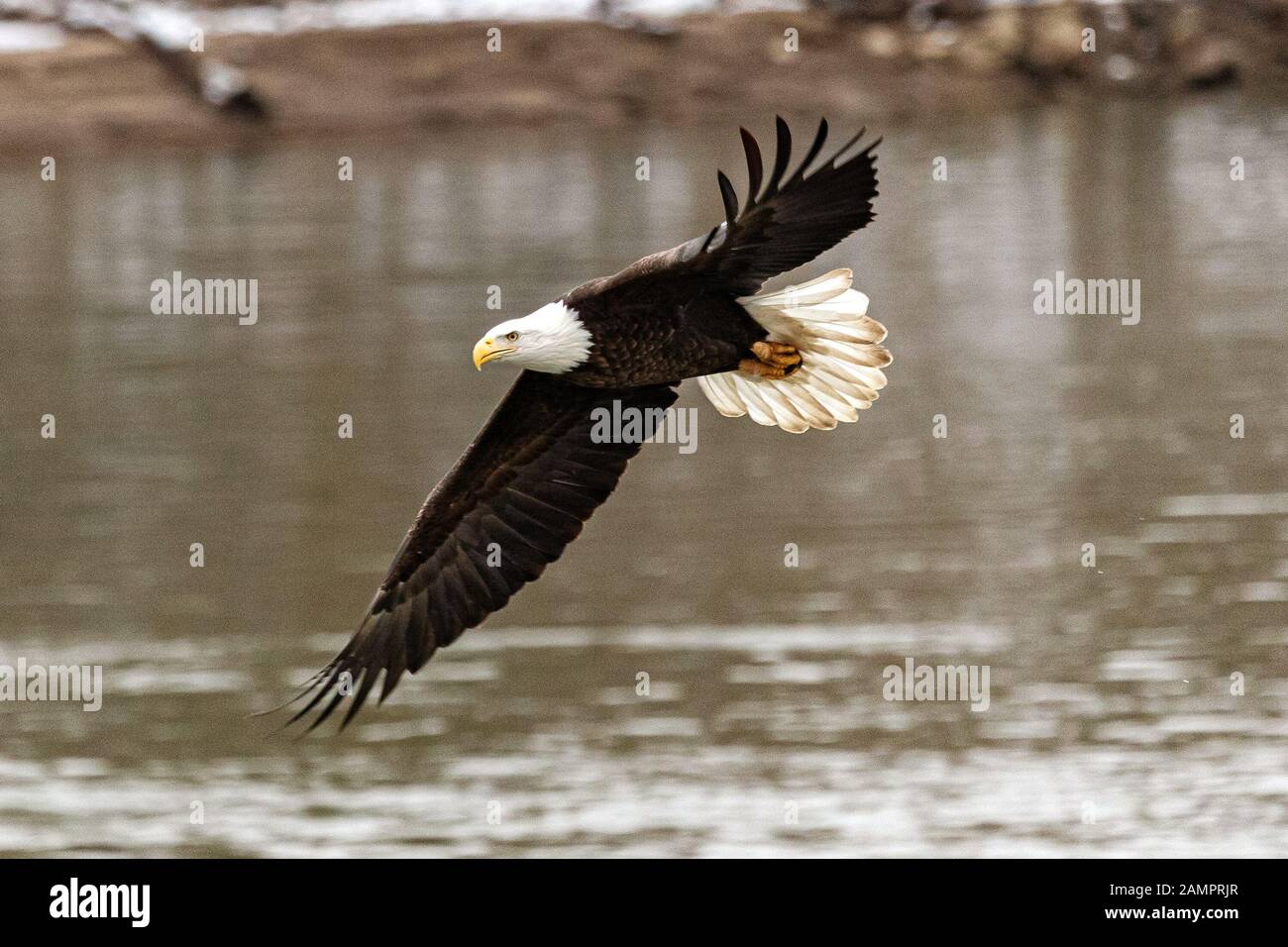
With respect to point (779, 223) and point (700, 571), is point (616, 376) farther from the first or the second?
point (700, 571)

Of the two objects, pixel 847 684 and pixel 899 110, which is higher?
pixel 899 110

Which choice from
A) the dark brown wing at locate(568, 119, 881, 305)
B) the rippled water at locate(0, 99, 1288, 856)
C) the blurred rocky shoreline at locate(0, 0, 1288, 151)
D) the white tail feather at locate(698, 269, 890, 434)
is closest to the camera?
the dark brown wing at locate(568, 119, 881, 305)

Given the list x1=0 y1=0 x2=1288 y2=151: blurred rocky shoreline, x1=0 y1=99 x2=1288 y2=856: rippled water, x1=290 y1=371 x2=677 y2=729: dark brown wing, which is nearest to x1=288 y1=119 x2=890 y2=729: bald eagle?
x1=290 y1=371 x2=677 y2=729: dark brown wing

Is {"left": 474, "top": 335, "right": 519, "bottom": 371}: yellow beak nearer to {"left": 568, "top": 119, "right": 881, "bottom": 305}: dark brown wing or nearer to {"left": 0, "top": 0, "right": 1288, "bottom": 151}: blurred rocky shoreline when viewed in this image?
{"left": 568, "top": 119, "right": 881, "bottom": 305}: dark brown wing

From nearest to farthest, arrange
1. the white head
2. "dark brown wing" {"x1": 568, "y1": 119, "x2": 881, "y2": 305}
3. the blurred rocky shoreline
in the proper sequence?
1. "dark brown wing" {"x1": 568, "y1": 119, "x2": 881, "y2": 305}
2. the white head
3. the blurred rocky shoreline

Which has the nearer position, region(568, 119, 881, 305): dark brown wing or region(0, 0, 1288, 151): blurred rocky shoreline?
region(568, 119, 881, 305): dark brown wing

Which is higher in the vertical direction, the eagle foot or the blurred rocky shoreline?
the blurred rocky shoreline

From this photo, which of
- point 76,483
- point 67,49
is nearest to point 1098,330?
point 76,483

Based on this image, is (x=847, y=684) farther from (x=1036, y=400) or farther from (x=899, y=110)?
(x=899, y=110)
